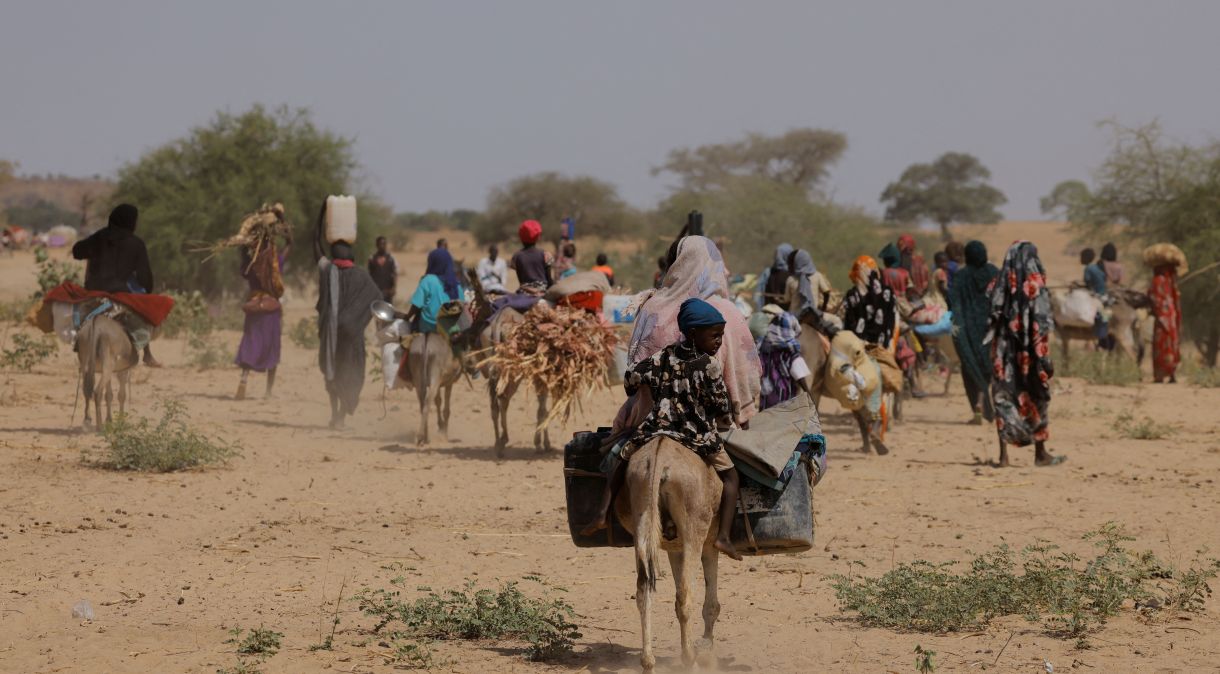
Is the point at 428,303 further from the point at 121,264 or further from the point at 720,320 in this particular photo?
the point at 720,320

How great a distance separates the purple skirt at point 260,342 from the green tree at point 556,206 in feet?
118

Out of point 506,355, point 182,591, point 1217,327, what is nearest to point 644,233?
point 1217,327

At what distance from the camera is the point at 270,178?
3153cm

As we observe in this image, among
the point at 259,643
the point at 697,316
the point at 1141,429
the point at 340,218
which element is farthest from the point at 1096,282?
the point at 259,643

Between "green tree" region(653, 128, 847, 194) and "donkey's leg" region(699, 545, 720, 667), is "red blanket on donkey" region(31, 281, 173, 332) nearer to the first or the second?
"donkey's leg" region(699, 545, 720, 667)

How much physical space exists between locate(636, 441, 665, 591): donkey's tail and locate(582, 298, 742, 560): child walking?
0.69 feet

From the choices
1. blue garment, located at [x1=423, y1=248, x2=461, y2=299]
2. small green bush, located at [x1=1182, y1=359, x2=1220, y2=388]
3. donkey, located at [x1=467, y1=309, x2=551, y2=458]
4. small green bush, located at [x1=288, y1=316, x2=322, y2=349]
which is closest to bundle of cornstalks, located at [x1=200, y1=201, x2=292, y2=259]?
blue garment, located at [x1=423, y1=248, x2=461, y2=299]

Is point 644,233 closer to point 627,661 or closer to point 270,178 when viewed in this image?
point 270,178

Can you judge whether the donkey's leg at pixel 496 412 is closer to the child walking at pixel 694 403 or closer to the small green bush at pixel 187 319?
the child walking at pixel 694 403

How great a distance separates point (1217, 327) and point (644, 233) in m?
27.9

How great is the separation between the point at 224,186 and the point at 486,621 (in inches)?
1006

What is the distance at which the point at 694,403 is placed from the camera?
20.3 feet

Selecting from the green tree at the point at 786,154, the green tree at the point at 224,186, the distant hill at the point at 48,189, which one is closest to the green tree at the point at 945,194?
the green tree at the point at 786,154

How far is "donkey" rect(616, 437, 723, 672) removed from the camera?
5988mm
